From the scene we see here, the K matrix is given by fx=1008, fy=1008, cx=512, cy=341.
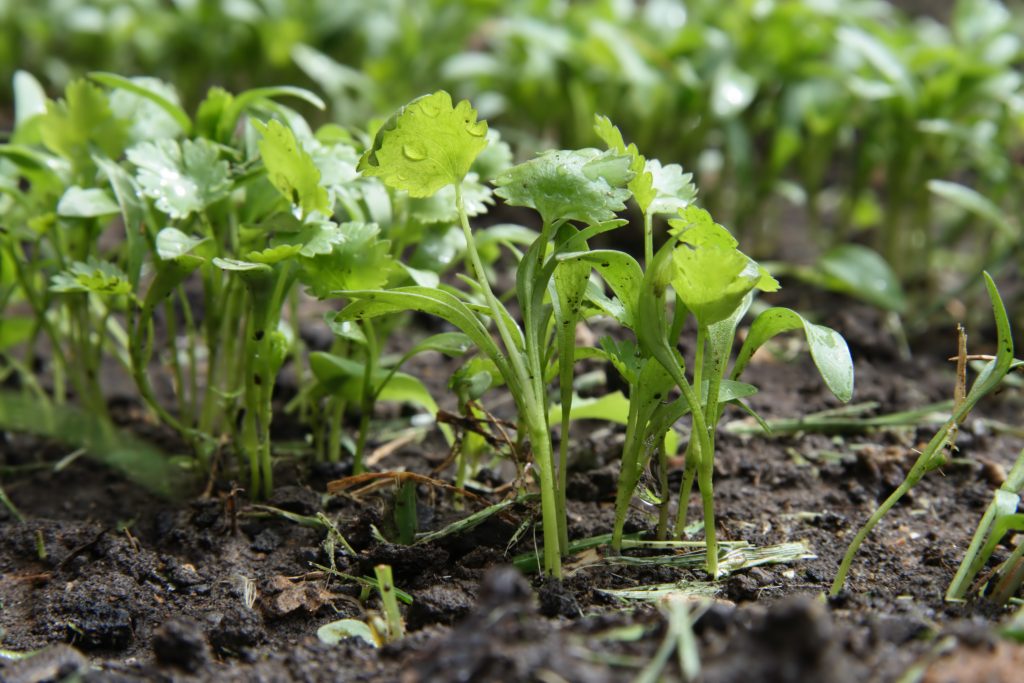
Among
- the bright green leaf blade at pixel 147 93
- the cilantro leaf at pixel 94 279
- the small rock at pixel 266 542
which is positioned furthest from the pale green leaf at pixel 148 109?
the small rock at pixel 266 542

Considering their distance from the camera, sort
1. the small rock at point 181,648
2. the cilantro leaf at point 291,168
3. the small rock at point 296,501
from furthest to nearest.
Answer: the small rock at point 296,501
the cilantro leaf at point 291,168
the small rock at point 181,648

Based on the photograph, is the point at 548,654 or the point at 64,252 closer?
the point at 548,654

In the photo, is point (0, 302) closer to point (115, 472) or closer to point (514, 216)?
point (115, 472)

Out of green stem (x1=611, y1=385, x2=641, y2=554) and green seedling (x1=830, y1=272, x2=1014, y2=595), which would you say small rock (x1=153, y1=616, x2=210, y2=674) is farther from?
green seedling (x1=830, y1=272, x2=1014, y2=595)

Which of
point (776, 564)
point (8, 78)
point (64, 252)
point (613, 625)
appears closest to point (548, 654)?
Answer: point (613, 625)

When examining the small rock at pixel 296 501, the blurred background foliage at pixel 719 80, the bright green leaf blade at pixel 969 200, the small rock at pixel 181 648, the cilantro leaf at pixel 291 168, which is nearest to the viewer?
the small rock at pixel 181 648

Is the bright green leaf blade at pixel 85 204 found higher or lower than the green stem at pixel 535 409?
higher

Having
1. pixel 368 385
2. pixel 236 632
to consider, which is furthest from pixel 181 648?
pixel 368 385

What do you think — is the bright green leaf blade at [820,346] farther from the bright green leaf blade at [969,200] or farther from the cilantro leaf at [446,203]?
the bright green leaf blade at [969,200]
